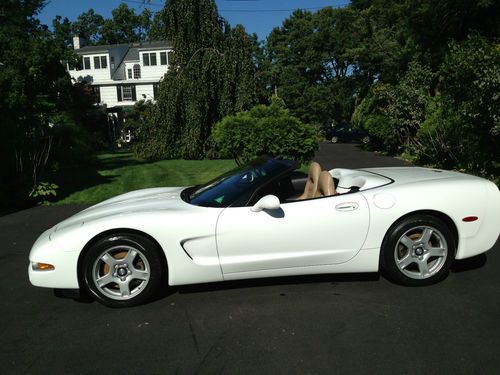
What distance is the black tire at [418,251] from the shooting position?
3691mm

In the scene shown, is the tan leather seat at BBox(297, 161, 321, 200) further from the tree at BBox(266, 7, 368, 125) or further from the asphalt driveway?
the tree at BBox(266, 7, 368, 125)

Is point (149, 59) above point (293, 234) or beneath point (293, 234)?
above

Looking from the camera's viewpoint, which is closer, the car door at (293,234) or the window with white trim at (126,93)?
the car door at (293,234)

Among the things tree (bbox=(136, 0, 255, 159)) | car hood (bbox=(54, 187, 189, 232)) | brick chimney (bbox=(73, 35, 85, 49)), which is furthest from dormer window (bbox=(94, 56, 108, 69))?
car hood (bbox=(54, 187, 189, 232))

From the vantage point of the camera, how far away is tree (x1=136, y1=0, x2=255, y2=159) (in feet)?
57.2

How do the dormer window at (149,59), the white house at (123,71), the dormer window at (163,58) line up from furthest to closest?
1. the white house at (123,71)
2. the dormer window at (149,59)
3. the dormer window at (163,58)

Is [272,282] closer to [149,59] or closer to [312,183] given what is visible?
[312,183]

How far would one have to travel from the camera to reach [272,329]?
123 inches

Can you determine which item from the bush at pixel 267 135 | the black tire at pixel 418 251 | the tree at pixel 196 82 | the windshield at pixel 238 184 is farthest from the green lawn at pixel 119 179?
the black tire at pixel 418 251

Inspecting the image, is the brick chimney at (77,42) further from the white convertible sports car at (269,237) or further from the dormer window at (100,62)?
the white convertible sports car at (269,237)

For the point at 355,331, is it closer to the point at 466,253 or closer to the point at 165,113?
the point at 466,253

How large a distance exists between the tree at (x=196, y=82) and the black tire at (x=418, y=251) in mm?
13568

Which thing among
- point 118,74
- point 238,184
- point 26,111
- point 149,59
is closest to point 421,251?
point 238,184

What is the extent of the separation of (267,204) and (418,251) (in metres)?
1.46
